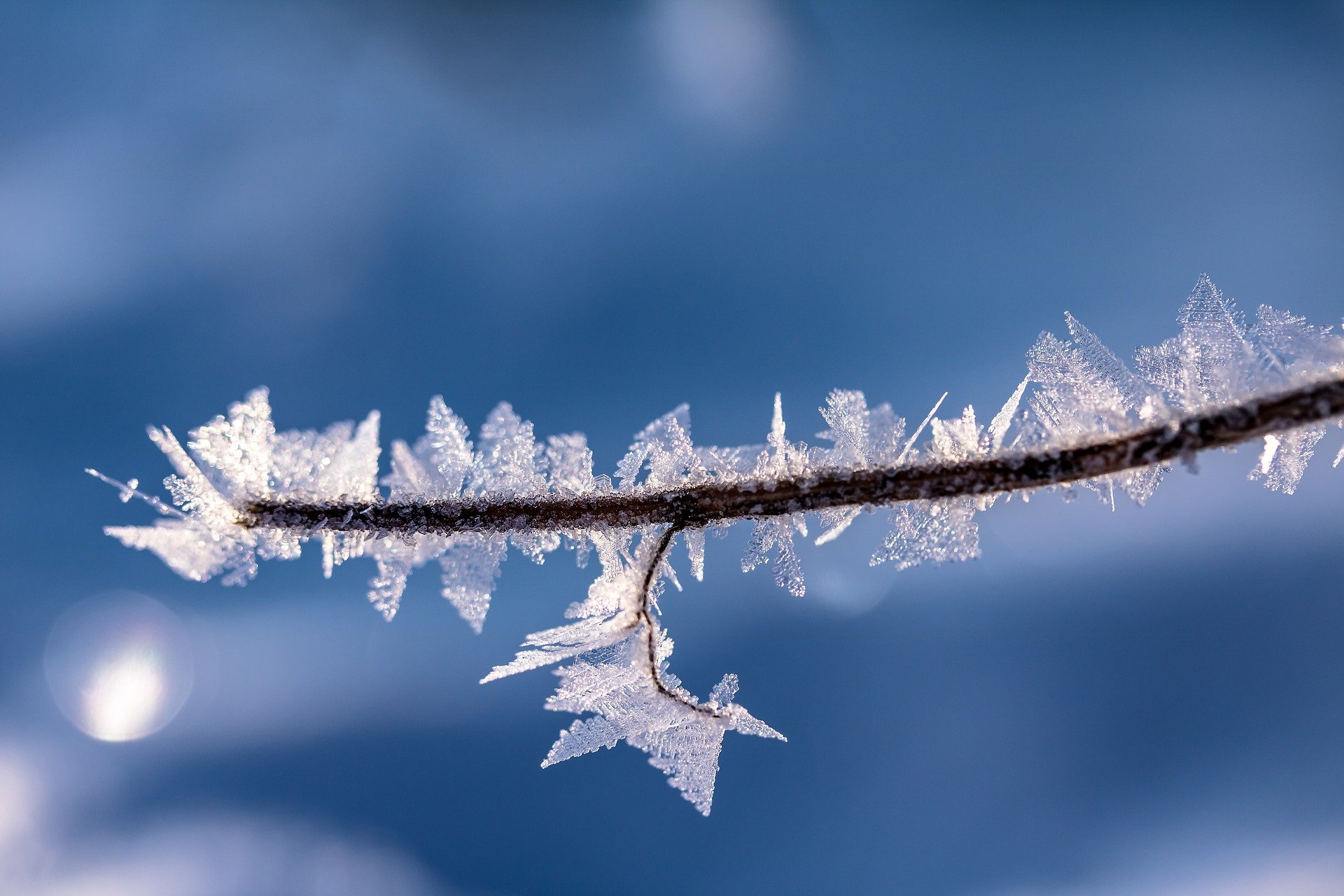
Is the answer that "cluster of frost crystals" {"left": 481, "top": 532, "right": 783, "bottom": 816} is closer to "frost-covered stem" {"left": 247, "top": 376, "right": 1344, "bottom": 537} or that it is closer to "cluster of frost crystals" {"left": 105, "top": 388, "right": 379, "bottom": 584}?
"frost-covered stem" {"left": 247, "top": 376, "right": 1344, "bottom": 537}

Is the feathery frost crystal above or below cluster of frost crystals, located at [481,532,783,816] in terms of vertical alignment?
above

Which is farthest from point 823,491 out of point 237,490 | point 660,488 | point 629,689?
point 237,490

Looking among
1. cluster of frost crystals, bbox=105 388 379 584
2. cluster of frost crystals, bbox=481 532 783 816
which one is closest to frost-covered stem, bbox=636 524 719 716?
cluster of frost crystals, bbox=481 532 783 816

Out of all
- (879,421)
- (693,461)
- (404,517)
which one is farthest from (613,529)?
(879,421)

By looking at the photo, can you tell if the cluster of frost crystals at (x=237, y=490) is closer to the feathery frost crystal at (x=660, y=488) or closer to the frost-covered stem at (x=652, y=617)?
the feathery frost crystal at (x=660, y=488)

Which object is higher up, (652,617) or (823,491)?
(823,491)

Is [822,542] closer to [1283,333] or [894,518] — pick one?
[894,518]

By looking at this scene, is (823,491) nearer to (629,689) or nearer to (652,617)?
(652,617)
